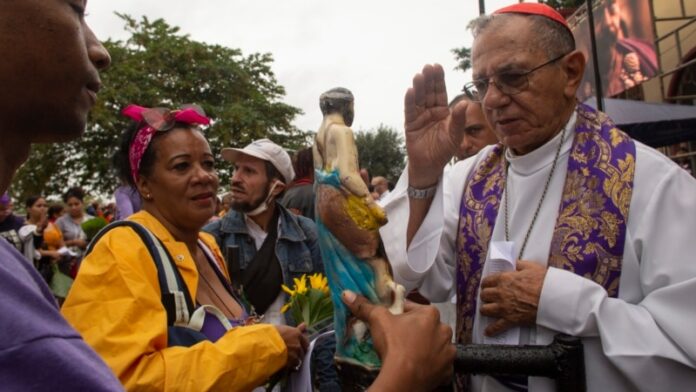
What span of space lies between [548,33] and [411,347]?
1.45 meters

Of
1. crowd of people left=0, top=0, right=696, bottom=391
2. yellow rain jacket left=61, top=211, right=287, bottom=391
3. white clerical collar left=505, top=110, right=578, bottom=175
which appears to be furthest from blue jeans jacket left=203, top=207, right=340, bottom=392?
white clerical collar left=505, top=110, right=578, bottom=175

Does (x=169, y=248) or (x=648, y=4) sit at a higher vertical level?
(x=648, y=4)

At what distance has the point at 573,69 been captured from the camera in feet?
7.53

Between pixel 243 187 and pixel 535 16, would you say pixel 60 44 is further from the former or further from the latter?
pixel 243 187

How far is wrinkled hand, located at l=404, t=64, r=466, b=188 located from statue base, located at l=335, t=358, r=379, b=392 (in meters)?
0.81

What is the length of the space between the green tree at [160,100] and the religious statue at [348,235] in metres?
22.5

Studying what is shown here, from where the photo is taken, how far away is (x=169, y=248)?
2385mm

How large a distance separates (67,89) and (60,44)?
0.08m

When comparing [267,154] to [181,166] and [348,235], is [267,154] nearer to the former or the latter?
[181,166]

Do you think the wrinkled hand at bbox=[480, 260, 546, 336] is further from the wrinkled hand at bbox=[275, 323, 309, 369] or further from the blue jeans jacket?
the blue jeans jacket

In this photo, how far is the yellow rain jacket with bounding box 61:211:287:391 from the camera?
6.25 feet

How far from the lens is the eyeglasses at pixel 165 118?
263 cm

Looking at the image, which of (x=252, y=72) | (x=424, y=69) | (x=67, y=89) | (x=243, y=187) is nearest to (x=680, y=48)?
(x=243, y=187)

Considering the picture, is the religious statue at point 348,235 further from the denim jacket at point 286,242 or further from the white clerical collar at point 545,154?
the denim jacket at point 286,242
